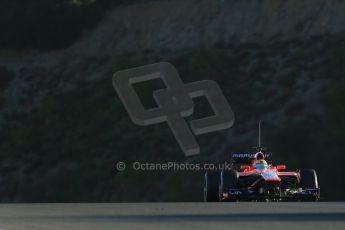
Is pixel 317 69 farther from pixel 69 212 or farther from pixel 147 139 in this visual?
pixel 69 212

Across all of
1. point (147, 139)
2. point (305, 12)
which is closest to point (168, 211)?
point (147, 139)

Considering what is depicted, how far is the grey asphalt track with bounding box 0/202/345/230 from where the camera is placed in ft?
46.4

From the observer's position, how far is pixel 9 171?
144ft

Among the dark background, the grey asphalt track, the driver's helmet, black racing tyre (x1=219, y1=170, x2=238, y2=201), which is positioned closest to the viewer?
the grey asphalt track

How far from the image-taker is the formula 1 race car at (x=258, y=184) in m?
24.2

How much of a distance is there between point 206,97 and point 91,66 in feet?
25.9

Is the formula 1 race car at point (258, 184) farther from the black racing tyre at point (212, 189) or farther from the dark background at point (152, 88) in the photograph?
the dark background at point (152, 88)

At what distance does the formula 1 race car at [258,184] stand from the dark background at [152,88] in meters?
12.5

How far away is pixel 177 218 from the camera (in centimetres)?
1570

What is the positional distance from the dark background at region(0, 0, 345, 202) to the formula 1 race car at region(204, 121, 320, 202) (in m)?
12.5

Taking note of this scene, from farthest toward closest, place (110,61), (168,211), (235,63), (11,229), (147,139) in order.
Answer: (110,61)
(235,63)
(147,139)
(168,211)
(11,229)

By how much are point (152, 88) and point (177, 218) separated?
31.1 m

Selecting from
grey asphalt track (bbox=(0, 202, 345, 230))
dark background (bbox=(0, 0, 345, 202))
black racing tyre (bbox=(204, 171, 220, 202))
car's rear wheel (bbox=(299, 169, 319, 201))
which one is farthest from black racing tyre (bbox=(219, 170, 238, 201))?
dark background (bbox=(0, 0, 345, 202))

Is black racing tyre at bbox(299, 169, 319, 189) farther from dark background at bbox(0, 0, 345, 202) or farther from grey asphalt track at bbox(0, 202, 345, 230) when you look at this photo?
dark background at bbox(0, 0, 345, 202)
